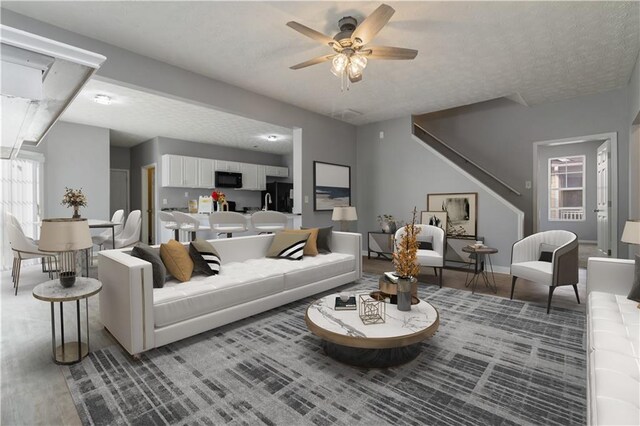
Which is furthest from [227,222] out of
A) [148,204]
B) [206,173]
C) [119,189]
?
[119,189]

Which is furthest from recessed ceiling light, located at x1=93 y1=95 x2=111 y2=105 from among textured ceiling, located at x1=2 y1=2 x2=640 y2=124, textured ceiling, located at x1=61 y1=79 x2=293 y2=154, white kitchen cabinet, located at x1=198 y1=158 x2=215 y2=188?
white kitchen cabinet, located at x1=198 y1=158 x2=215 y2=188

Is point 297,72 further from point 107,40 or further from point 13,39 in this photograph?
point 13,39

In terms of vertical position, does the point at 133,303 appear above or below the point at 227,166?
below

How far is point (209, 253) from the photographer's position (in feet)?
10.4

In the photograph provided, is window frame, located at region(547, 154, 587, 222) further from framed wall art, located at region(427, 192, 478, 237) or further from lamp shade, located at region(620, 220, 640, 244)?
lamp shade, located at region(620, 220, 640, 244)

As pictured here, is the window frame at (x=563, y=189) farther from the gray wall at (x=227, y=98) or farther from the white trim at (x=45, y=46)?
the white trim at (x=45, y=46)

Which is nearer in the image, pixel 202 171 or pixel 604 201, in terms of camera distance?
pixel 604 201

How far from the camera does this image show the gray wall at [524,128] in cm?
461

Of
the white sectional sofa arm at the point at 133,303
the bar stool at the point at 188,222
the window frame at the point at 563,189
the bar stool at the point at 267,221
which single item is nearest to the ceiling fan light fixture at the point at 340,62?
the white sectional sofa arm at the point at 133,303

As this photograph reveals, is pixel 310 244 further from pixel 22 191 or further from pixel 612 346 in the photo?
pixel 22 191

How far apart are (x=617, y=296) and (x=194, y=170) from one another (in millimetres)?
7374

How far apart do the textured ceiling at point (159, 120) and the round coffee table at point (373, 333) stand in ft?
12.3

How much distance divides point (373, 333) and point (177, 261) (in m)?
1.91

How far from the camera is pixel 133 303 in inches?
87.0
